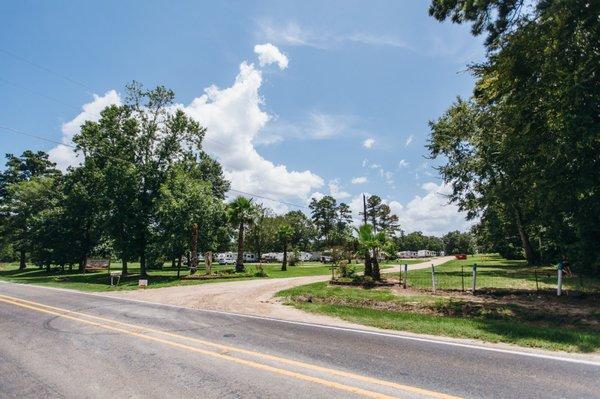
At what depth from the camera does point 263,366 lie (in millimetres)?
6395

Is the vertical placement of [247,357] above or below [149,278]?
above

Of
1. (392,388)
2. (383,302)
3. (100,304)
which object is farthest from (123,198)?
(392,388)

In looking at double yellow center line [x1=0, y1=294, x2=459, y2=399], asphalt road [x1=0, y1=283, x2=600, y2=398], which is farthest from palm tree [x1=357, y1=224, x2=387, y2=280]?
double yellow center line [x1=0, y1=294, x2=459, y2=399]

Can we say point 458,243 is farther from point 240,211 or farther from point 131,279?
point 131,279

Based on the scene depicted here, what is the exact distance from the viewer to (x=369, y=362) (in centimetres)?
661

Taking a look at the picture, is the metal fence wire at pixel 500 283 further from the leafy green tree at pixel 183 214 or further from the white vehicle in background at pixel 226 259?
the white vehicle in background at pixel 226 259

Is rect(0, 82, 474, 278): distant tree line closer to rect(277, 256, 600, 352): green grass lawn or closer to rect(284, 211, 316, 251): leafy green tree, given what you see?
rect(277, 256, 600, 352): green grass lawn

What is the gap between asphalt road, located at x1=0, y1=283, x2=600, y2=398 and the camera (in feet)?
17.3

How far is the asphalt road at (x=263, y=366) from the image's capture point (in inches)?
207

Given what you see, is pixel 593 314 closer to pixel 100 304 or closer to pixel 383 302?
pixel 383 302

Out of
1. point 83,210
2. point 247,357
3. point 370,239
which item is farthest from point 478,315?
point 83,210

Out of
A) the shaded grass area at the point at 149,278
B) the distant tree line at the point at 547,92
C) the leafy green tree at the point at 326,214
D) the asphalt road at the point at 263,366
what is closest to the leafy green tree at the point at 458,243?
the leafy green tree at the point at 326,214

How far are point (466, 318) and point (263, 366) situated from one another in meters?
7.29

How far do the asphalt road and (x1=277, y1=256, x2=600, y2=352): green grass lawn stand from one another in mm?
1498
